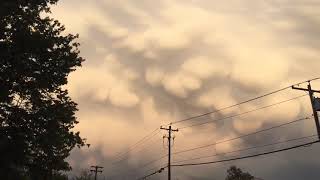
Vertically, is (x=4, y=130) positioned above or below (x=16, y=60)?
below

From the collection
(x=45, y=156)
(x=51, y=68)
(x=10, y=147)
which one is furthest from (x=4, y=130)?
(x=51, y=68)

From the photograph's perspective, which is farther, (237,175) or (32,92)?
(237,175)

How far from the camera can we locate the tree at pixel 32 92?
23.9 meters

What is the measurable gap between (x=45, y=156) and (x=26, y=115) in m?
2.71

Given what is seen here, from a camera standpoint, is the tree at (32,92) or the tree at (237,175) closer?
the tree at (32,92)

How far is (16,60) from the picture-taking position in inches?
955

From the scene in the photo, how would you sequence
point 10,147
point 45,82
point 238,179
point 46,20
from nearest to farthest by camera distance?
point 10,147, point 45,82, point 46,20, point 238,179

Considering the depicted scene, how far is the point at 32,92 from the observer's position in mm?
25109

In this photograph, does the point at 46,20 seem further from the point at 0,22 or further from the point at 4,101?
the point at 4,101

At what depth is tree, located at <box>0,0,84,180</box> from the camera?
23.9 metres

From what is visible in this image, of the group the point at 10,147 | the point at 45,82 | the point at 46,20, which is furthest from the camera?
the point at 46,20

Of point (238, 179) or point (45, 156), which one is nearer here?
point (45, 156)

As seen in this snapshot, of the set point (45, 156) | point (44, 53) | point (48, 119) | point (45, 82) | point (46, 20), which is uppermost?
point (46, 20)

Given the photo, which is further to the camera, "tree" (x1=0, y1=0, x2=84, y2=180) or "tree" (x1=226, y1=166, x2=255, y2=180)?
"tree" (x1=226, y1=166, x2=255, y2=180)
